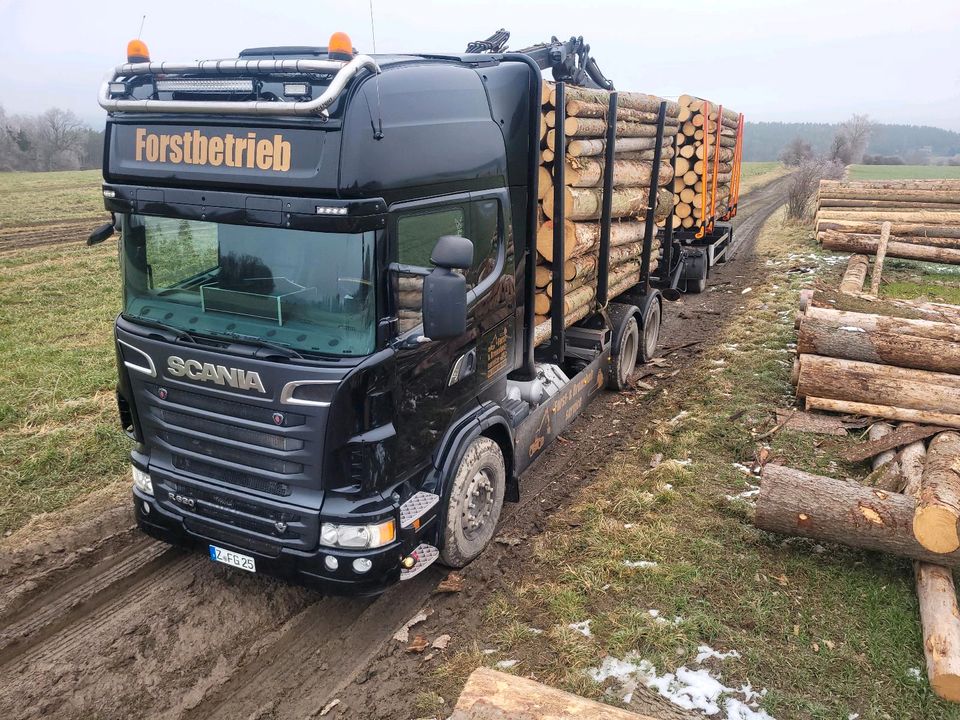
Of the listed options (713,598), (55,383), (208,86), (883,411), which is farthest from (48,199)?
(713,598)

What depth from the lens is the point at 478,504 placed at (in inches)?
213

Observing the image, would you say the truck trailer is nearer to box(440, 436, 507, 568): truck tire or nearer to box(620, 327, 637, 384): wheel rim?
box(440, 436, 507, 568): truck tire

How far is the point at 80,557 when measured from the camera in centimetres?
552

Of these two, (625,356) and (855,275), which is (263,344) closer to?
(625,356)

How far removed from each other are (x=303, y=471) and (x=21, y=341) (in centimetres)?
861

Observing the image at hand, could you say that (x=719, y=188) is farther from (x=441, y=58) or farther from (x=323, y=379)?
(x=323, y=379)

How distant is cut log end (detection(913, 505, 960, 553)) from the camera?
15.7ft

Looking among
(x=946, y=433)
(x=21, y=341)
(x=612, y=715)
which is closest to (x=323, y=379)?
(x=612, y=715)

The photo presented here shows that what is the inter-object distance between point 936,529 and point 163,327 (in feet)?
18.0

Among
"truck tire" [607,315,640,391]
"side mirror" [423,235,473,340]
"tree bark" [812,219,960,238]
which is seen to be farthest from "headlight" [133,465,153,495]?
"tree bark" [812,219,960,238]

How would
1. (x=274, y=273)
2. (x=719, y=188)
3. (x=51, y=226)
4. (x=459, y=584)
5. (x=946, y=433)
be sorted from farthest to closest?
Answer: (x=51, y=226)
(x=719, y=188)
(x=946, y=433)
(x=459, y=584)
(x=274, y=273)

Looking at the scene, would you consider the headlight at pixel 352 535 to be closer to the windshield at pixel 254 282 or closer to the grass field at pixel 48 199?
the windshield at pixel 254 282

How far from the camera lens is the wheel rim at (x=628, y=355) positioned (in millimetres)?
→ 8902

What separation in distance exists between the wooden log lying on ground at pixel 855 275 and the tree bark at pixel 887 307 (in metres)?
3.55
